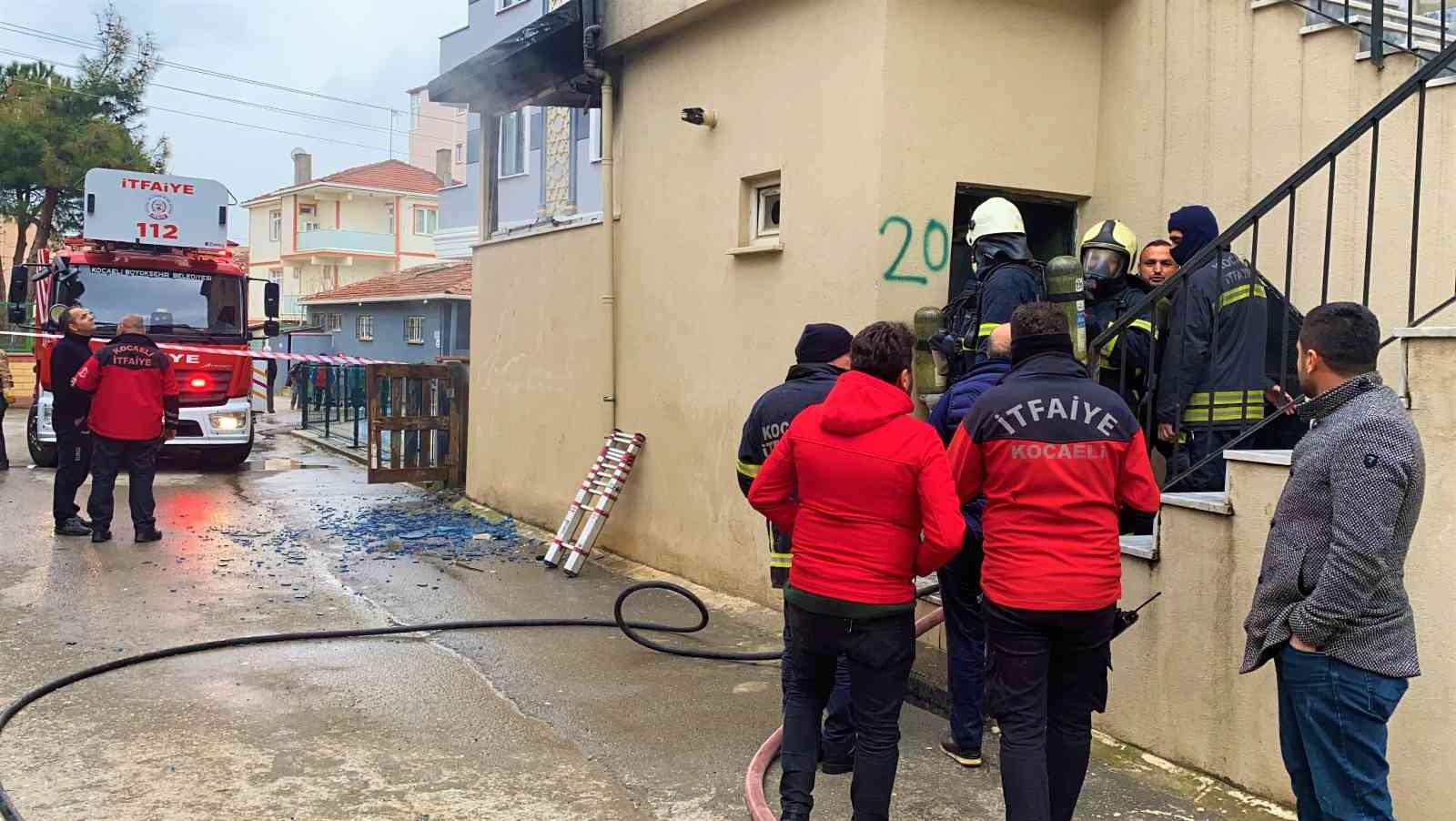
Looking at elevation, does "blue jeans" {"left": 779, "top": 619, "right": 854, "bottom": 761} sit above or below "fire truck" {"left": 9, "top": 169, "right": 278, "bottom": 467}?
below

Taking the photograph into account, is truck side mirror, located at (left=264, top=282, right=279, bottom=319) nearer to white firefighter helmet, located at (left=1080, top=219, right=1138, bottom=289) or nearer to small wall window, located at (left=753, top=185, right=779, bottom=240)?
small wall window, located at (left=753, top=185, right=779, bottom=240)

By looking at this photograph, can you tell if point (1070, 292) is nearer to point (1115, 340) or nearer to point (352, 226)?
point (1115, 340)

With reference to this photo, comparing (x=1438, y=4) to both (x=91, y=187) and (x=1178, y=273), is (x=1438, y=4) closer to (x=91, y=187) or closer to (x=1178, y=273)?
(x=1178, y=273)

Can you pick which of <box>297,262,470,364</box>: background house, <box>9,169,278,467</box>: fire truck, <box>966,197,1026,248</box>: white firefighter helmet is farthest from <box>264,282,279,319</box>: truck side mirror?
<box>297,262,470,364</box>: background house

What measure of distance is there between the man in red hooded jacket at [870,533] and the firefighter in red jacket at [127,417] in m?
7.13

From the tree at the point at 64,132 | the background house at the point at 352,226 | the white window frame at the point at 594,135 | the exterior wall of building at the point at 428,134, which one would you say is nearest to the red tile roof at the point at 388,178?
the background house at the point at 352,226

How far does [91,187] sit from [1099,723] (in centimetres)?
1316

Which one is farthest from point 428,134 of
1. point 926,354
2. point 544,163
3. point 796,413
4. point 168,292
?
point 796,413

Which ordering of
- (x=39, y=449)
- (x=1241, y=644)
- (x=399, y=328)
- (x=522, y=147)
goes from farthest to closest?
(x=399, y=328), (x=522, y=147), (x=39, y=449), (x=1241, y=644)

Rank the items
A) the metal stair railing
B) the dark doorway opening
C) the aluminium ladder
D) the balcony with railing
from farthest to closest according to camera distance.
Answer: the balcony with railing < the aluminium ladder < the dark doorway opening < the metal stair railing

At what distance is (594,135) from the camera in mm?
10148

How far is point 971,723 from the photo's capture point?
469 cm

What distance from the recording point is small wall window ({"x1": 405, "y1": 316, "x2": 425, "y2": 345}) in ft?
102

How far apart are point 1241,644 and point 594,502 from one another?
18.0 ft
